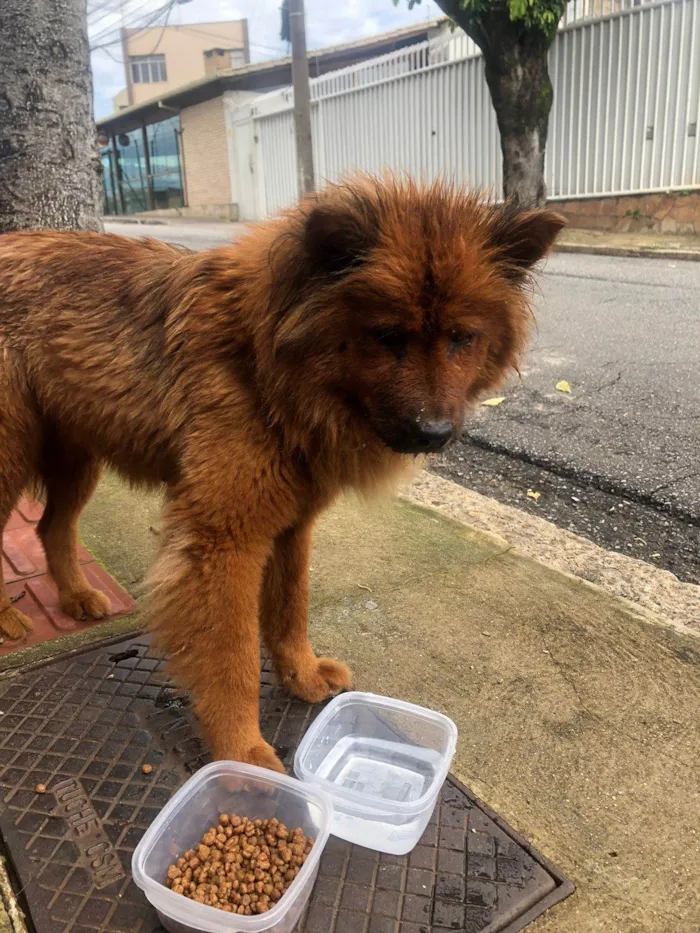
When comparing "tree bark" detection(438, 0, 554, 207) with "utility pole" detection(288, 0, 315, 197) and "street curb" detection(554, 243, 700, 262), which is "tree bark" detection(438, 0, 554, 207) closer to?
"street curb" detection(554, 243, 700, 262)

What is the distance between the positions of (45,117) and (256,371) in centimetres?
242

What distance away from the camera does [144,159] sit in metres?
33.2

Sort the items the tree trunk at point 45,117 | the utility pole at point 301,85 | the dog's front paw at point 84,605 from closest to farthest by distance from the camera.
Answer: the dog's front paw at point 84,605 < the tree trunk at point 45,117 < the utility pole at point 301,85

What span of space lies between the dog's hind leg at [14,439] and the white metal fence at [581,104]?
9.26 m

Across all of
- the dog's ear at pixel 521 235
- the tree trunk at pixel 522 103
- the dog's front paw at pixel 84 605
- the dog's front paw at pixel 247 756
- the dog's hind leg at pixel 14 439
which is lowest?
the dog's front paw at pixel 247 756

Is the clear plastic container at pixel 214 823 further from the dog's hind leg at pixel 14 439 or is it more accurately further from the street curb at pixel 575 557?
the street curb at pixel 575 557

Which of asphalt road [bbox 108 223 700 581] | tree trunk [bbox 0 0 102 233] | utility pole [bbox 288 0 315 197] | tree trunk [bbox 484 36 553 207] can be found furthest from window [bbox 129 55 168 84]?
tree trunk [bbox 0 0 102 233]

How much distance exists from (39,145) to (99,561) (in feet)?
6.80

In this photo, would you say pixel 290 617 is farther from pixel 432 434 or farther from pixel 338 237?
pixel 338 237

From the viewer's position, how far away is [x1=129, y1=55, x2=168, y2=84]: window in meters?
56.0

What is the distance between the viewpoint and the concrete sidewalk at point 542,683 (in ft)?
6.10

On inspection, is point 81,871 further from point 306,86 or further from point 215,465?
point 306,86

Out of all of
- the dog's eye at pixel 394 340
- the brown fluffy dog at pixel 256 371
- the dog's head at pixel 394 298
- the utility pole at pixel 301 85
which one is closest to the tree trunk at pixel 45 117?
the brown fluffy dog at pixel 256 371

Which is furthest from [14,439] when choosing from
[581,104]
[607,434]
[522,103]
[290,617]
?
[581,104]
